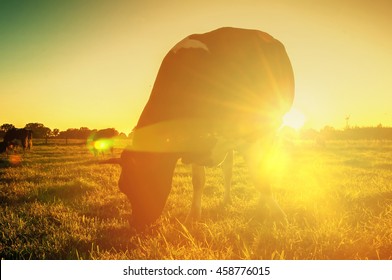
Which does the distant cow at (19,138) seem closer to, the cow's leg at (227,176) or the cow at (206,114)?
the cow's leg at (227,176)

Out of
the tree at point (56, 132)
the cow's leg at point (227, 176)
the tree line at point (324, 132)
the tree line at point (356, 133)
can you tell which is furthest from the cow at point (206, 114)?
the tree at point (56, 132)

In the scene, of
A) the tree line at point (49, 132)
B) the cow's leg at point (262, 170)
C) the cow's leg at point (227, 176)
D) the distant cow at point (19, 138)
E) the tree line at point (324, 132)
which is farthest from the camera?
the tree line at point (49, 132)

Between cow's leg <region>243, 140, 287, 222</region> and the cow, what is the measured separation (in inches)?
0.5

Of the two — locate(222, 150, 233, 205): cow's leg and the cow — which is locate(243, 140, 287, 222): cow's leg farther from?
locate(222, 150, 233, 205): cow's leg

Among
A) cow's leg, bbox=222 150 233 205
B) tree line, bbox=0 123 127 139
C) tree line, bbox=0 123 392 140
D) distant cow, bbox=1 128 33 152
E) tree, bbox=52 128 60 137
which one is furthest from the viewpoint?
tree, bbox=52 128 60 137

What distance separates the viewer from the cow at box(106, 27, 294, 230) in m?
3.45

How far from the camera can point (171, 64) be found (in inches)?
155

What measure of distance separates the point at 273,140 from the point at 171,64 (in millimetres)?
1898

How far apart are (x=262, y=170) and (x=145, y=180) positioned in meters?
1.83

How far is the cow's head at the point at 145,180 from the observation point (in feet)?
11.1

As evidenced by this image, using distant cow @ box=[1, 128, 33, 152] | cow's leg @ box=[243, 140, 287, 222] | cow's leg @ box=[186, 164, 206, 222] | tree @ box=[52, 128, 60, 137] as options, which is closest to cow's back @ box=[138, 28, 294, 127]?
cow's leg @ box=[243, 140, 287, 222]

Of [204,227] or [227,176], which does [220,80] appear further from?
[227,176]

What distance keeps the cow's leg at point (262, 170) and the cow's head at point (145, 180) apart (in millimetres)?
1364
